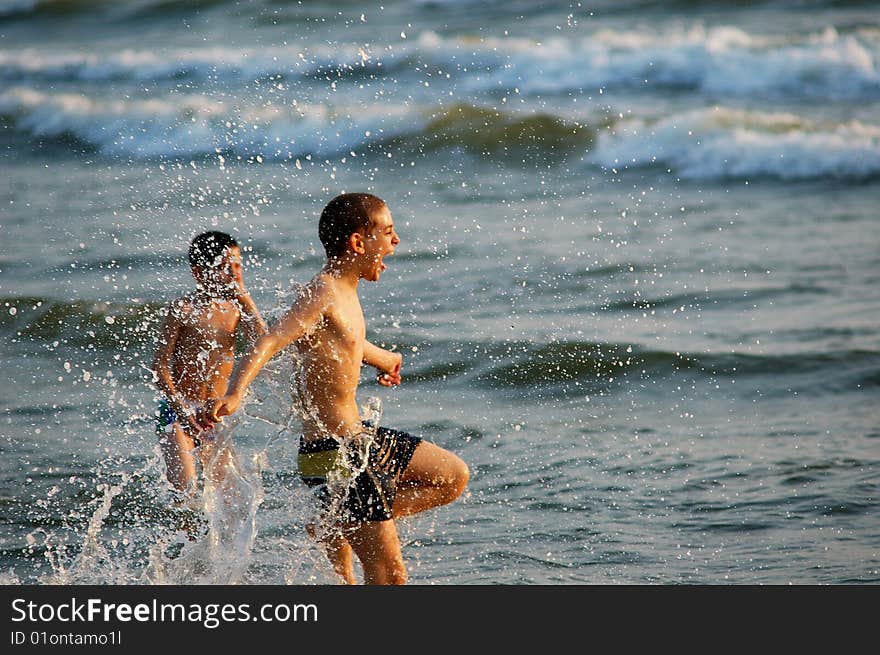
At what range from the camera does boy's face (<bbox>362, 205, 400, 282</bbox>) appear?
4871mm

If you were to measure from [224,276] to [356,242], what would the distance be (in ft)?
3.82

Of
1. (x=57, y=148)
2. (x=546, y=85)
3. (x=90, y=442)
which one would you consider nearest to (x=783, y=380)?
(x=90, y=442)

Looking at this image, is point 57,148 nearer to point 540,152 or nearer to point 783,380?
point 540,152

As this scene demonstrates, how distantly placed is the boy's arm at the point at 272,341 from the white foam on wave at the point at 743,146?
1072 cm

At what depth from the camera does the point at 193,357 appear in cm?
592

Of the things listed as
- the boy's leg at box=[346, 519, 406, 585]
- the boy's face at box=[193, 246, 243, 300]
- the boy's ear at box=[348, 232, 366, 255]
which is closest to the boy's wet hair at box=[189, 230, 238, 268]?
the boy's face at box=[193, 246, 243, 300]

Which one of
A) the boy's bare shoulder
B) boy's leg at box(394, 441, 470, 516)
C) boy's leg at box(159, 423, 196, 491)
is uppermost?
the boy's bare shoulder

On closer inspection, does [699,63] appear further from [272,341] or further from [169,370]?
[272,341]

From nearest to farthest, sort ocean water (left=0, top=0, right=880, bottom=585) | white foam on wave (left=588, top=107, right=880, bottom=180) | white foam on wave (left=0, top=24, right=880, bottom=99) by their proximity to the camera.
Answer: ocean water (left=0, top=0, right=880, bottom=585), white foam on wave (left=588, top=107, right=880, bottom=180), white foam on wave (left=0, top=24, right=880, bottom=99)

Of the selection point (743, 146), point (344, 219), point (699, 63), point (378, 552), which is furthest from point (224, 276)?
point (699, 63)

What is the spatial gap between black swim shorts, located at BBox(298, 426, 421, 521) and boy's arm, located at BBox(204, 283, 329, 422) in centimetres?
36

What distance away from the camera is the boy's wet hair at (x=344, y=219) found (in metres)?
4.86

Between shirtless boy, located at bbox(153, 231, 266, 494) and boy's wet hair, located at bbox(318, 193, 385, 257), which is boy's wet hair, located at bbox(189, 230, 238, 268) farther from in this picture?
boy's wet hair, located at bbox(318, 193, 385, 257)

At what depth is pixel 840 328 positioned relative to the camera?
9.43 m
